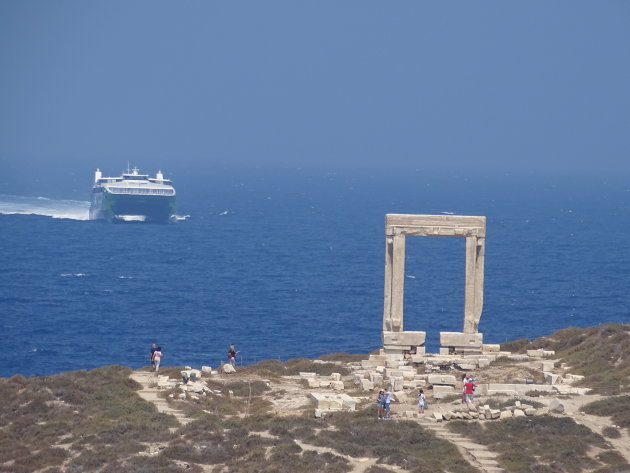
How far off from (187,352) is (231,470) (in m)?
36.1

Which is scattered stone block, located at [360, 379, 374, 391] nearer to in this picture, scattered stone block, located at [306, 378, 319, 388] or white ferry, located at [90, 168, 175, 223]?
scattered stone block, located at [306, 378, 319, 388]

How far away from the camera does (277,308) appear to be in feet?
275

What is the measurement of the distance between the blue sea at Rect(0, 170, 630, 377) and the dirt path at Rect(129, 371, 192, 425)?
20.4 meters

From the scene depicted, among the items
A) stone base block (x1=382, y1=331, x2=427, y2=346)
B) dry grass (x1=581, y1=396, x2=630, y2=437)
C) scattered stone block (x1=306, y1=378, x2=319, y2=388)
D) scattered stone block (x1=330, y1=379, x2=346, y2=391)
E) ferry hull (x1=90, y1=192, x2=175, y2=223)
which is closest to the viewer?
dry grass (x1=581, y1=396, x2=630, y2=437)

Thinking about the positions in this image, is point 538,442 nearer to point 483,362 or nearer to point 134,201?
point 483,362

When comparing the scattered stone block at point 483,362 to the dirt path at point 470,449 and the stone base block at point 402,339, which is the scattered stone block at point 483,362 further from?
the dirt path at point 470,449

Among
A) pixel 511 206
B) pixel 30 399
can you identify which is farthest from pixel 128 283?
pixel 511 206

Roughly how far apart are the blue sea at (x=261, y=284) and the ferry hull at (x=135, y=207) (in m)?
1.53

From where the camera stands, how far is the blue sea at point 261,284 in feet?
229

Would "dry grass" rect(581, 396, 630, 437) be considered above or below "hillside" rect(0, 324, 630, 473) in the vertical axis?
above

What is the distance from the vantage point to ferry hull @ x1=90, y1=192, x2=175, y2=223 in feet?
497

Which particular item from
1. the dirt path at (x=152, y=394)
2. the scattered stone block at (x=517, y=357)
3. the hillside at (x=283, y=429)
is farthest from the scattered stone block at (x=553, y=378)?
the dirt path at (x=152, y=394)

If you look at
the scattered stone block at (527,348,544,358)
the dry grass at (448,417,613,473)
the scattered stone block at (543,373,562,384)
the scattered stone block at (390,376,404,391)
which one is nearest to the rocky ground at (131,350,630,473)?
the dry grass at (448,417,613,473)

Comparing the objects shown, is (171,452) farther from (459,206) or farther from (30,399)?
(459,206)
